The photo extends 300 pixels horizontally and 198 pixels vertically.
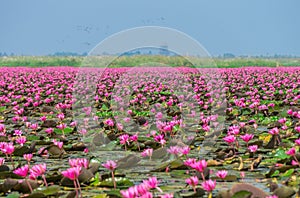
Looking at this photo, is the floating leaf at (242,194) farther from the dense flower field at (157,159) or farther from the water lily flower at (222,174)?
the water lily flower at (222,174)

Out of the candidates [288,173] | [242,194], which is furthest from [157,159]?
[242,194]

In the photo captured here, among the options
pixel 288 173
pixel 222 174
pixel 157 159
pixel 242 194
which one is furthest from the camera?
pixel 157 159

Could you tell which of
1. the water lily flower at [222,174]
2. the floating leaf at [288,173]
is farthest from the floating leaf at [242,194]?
the floating leaf at [288,173]

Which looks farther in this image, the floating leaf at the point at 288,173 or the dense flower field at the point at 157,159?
the floating leaf at the point at 288,173

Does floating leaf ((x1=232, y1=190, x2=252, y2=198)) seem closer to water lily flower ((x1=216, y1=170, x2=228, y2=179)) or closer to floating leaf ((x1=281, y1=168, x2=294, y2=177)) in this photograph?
water lily flower ((x1=216, y1=170, x2=228, y2=179))

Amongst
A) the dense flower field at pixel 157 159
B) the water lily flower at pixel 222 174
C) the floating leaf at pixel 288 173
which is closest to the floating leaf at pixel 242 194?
the dense flower field at pixel 157 159

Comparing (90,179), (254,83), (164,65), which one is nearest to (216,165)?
(90,179)

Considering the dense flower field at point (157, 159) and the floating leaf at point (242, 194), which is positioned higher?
the floating leaf at point (242, 194)

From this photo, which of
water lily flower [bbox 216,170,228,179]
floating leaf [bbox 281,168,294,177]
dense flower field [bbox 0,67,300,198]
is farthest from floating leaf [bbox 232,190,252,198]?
floating leaf [bbox 281,168,294,177]

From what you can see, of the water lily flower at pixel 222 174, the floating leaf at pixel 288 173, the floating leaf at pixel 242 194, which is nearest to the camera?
the floating leaf at pixel 242 194

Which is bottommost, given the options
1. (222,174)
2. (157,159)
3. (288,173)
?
(157,159)

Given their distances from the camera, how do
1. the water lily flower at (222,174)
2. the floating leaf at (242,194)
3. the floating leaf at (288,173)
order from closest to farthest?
the floating leaf at (242,194), the water lily flower at (222,174), the floating leaf at (288,173)

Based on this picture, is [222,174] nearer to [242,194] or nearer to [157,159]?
[242,194]

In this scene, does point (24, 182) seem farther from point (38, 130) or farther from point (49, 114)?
point (49, 114)
